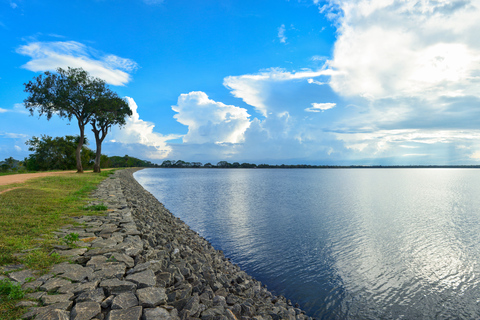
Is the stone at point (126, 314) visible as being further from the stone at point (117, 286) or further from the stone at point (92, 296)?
the stone at point (117, 286)

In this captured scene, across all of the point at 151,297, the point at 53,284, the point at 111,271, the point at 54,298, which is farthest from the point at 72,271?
the point at 151,297

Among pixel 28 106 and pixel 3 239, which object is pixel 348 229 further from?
pixel 28 106

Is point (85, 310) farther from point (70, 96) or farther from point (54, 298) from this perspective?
point (70, 96)

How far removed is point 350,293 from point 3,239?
39.0ft

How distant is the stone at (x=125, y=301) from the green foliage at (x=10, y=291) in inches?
68.2

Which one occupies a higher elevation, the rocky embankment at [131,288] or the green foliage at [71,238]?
the green foliage at [71,238]

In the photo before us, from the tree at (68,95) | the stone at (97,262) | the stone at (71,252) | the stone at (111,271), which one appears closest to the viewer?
the stone at (111,271)

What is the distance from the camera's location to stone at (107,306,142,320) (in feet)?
15.0

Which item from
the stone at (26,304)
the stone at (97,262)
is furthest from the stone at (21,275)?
the stone at (97,262)

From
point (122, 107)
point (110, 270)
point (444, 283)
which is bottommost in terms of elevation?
point (444, 283)

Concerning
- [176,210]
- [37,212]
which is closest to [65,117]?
[176,210]

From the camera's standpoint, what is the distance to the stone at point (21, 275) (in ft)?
18.1

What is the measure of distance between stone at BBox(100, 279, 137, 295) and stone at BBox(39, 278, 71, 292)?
2.54 feet

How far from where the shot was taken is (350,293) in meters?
10.0
